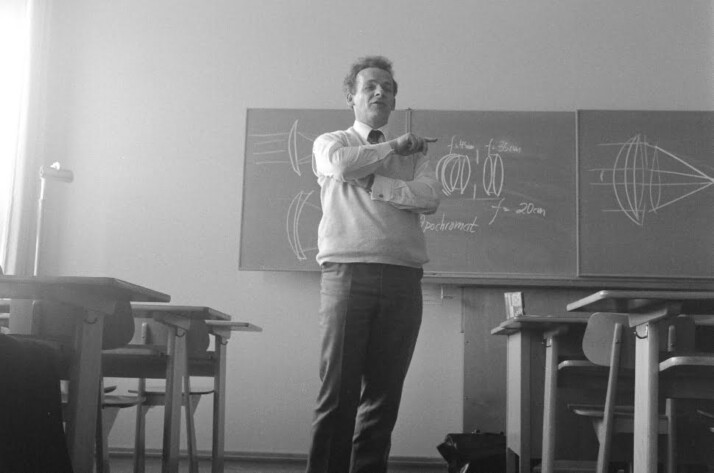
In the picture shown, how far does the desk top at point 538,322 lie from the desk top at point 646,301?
2.78ft

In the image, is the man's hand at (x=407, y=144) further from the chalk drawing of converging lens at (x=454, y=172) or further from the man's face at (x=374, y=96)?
the chalk drawing of converging lens at (x=454, y=172)

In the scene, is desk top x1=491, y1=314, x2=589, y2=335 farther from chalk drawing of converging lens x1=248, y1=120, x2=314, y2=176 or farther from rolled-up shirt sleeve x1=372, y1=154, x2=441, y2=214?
chalk drawing of converging lens x1=248, y1=120, x2=314, y2=176

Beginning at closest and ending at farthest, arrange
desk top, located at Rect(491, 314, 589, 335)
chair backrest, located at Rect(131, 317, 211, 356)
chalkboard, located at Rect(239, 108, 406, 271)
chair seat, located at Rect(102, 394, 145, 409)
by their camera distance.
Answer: desk top, located at Rect(491, 314, 589, 335), chair seat, located at Rect(102, 394, 145, 409), chair backrest, located at Rect(131, 317, 211, 356), chalkboard, located at Rect(239, 108, 406, 271)

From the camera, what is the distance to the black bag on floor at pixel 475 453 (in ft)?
12.4

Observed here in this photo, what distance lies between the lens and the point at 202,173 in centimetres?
493

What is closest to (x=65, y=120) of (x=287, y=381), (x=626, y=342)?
(x=287, y=381)

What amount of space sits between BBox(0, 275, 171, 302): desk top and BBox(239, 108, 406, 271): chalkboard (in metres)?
2.36

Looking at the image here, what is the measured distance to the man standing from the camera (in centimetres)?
231

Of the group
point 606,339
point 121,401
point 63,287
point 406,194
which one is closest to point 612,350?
point 606,339

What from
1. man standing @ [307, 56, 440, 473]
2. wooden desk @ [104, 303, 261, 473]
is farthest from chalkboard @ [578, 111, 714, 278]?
man standing @ [307, 56, 440, 473]

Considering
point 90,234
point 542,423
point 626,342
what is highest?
point 90,234

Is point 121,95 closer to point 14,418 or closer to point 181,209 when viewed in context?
point 181,209

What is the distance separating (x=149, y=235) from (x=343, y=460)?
292 cm

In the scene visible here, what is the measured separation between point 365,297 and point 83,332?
2.58 ft
